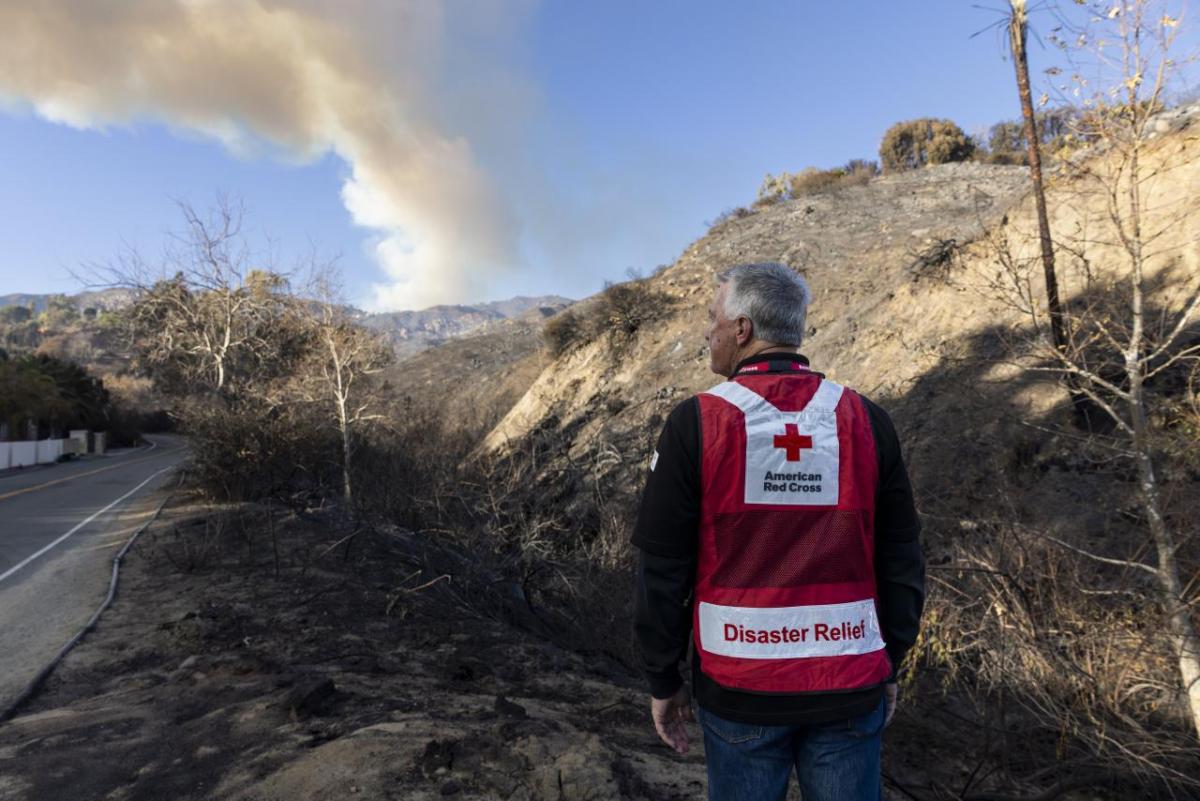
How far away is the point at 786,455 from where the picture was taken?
1.76m

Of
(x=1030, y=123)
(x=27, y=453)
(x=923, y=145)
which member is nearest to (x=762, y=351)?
(x=1030, y=123)

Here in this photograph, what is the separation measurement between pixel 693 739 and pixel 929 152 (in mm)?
33365

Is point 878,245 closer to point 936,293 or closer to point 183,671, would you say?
point 936,293

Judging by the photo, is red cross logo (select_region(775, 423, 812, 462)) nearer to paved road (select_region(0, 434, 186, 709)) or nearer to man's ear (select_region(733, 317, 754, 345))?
man's ear (select_region(733, 317, 754, 345))

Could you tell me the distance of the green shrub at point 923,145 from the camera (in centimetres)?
3180

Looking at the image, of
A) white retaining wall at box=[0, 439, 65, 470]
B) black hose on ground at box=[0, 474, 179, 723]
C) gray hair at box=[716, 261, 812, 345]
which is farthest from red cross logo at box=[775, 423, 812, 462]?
white retaining wall at box=[0, 439, 65, 470]

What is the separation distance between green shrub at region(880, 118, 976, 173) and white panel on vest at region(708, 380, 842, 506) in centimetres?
3296

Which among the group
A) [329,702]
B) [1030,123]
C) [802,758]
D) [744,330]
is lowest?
[329,702]

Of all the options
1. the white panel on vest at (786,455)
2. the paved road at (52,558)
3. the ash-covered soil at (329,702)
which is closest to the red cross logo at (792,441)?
the white panel on vest at (786,455)

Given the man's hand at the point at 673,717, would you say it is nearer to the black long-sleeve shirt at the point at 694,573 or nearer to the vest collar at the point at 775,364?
the black long-sleeve shirt at the point at 694,573

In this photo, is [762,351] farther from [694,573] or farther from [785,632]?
[785,632]

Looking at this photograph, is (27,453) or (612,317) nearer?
(612,317)

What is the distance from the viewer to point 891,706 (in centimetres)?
200

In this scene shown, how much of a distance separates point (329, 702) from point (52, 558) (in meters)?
8.16
